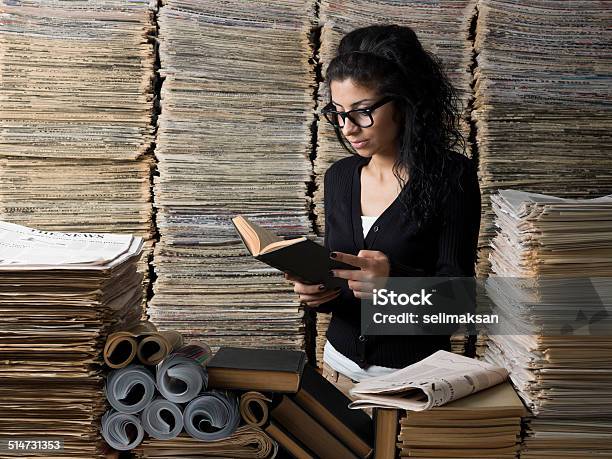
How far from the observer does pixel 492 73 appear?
9.87 feet

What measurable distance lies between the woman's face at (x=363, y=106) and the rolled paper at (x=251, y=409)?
86 centimetres

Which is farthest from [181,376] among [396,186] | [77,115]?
[77,115]

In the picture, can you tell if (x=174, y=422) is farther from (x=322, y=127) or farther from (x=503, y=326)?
(x=322, y=127)

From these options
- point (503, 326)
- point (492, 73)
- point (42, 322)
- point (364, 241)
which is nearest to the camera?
point (42, 322)

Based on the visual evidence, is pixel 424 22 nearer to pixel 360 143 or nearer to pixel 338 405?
pixel 360 143

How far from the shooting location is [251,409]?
138cm

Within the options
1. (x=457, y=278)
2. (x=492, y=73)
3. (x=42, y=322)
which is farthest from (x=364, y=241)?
(x=492, y=73)

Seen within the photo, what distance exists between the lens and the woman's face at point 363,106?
6.48 feet

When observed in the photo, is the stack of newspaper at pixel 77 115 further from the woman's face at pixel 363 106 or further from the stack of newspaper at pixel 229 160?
the woman's face at pixel 363 106

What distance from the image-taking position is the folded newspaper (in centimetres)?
133

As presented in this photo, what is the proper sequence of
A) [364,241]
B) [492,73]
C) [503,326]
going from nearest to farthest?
[503,326] → [364,241] → [492,73]

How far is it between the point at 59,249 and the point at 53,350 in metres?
0.23

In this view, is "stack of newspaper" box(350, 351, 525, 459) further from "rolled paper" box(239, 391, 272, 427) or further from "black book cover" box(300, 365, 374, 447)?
"rolled paper" box(239, 391, 272, 427)

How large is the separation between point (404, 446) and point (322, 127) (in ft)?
6.35
